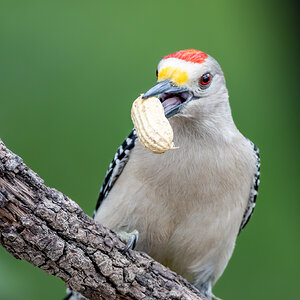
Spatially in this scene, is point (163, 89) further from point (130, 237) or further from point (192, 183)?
point (130, 237)

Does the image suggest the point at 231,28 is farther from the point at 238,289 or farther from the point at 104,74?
the point at 238,289

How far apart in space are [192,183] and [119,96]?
1508 mm

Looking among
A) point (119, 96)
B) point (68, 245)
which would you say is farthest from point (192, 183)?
point (119, 96)

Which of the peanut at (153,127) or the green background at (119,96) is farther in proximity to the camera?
the green background at (119,96)

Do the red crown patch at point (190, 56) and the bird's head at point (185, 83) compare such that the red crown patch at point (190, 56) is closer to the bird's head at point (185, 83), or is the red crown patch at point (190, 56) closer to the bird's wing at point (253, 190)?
the bird's head at point (185, 83)

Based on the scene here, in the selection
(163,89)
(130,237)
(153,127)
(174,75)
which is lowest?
(130,237)

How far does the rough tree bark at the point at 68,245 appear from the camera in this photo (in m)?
2.95

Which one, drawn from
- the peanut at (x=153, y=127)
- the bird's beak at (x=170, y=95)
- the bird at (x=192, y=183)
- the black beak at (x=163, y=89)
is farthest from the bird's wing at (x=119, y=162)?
the peanut at (x=153, y=127)

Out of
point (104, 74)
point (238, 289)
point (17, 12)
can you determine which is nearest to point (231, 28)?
point (104, 74)

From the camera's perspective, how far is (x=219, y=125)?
4113mm

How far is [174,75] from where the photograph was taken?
3.72 metres

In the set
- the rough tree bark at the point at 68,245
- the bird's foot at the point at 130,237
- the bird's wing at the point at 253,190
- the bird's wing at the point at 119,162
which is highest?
the bird's wing at the point at 253,190

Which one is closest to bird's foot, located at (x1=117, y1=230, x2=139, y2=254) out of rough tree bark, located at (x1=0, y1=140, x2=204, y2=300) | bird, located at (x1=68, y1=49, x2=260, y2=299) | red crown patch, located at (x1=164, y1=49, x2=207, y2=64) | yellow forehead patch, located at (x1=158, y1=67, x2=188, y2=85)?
bird, located at (x1=68, y1=49, x2=260, y2=299)

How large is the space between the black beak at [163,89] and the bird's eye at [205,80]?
194 mm
